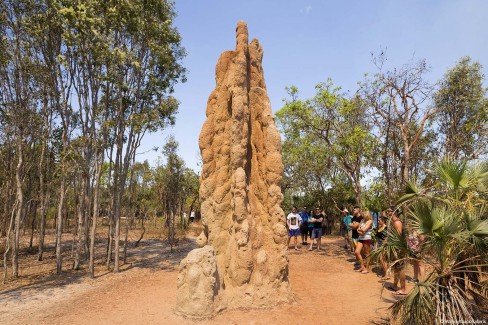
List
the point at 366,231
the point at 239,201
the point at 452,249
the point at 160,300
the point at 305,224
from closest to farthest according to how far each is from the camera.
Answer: the point at 452,249, the point at 239,201, the point at 160,300, the point at 366,231, the point at 305,224

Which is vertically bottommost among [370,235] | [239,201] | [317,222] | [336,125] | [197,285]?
[197,285]

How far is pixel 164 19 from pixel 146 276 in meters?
10.3

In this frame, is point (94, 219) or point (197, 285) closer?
point (197, 285)

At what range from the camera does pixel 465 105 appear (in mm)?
16844

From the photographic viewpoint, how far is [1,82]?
36.7ft

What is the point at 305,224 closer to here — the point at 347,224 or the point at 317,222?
the point at 317,222

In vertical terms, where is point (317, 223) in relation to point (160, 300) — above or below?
above

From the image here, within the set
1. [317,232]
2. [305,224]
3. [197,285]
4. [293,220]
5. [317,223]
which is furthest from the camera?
[305,224]

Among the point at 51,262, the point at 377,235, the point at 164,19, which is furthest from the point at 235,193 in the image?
the point at 51,262

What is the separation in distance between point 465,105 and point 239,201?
1591cm

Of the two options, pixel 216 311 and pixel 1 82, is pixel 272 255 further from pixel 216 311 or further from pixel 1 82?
pixel 1 82

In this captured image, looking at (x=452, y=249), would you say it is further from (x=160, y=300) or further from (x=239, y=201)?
(x=160, y=300)

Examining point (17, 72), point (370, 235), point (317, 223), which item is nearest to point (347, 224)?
point (317, 223)

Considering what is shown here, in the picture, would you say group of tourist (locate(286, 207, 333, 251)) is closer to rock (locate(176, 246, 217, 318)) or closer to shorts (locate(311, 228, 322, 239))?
shorts (locate(311, 228, 322, 239))
